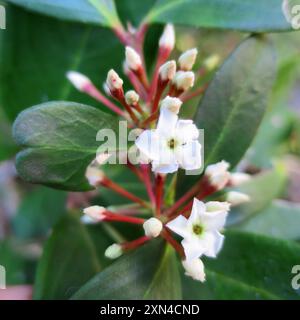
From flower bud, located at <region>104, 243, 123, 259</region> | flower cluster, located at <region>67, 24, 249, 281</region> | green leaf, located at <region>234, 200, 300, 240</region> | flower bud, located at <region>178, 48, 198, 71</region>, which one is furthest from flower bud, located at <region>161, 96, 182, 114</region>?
green leaf, located at <region>234, 200, 300, 240</region>

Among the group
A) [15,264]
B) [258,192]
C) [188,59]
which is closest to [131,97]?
[188,59]

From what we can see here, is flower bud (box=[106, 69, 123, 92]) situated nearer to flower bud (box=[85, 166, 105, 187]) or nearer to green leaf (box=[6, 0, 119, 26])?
flower bud (box=[85, 166, 105, 187])

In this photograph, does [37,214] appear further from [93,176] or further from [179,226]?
[179,226]

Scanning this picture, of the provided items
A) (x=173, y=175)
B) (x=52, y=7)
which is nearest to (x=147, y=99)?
(x=173, y=175)

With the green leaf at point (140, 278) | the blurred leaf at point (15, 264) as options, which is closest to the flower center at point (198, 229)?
the green leaf at point (140, 278)

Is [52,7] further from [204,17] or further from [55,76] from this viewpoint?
[204,17]
